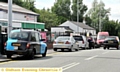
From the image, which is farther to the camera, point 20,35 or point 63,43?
point 63,43

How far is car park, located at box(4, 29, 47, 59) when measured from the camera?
1752 cm

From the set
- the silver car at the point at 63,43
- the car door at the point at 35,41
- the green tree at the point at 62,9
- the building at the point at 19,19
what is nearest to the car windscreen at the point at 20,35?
the car door at the point at 35,41

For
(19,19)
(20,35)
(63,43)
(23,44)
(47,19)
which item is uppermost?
(47,19)

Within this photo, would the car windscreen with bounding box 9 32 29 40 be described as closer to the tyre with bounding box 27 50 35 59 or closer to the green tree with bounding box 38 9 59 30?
the tyre with bounding box 27 50 35 59

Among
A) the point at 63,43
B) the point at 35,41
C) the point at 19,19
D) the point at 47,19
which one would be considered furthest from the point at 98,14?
the point at 35,41

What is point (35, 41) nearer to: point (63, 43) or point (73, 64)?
point (73, 64)

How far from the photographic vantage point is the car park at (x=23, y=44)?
690 inches

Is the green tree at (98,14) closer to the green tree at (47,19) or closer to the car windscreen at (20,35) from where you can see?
the green tree at (47,19)

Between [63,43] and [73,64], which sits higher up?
[63,43]

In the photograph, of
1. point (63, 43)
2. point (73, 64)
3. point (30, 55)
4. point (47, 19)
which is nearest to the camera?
point (73, 64)

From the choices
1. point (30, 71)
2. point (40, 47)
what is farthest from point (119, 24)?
point (30, 71)

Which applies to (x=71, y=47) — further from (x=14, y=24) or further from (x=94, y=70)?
(x=94, y=70)

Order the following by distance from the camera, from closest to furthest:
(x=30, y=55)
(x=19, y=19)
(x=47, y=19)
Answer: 1. (x=30, y=55)
2. (x=19, y=19)
3. (x=47, y=19)

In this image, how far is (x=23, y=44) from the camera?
17.5m
